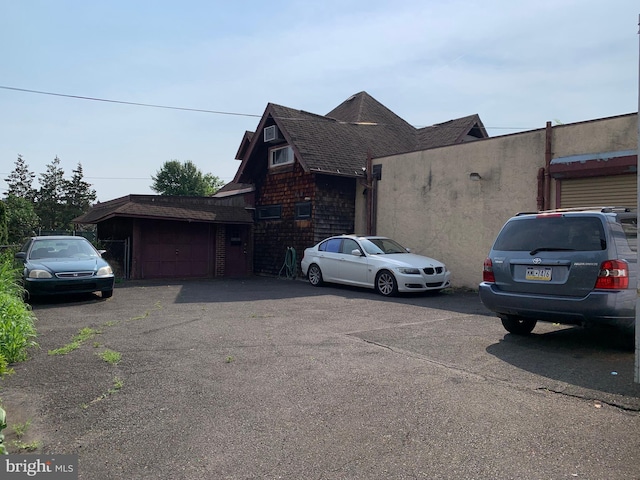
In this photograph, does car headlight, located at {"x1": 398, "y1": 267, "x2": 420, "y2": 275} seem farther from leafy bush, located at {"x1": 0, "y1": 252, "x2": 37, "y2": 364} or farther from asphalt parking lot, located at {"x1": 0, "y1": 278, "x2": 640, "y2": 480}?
leafy bush, located at {"x1": 0, "y1": 252, "x2": 37, "y2": 364}

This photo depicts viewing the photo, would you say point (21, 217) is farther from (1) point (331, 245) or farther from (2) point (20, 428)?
(2) point (20, 428)

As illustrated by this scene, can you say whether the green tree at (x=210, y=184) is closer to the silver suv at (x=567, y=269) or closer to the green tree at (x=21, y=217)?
the green tree at (x=21, y=217)

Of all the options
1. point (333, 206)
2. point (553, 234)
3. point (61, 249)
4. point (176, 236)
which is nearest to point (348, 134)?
point (333, 206)

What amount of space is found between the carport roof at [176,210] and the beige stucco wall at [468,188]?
20.3 feet

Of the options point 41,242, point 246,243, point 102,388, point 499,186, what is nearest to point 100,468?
point 102,388

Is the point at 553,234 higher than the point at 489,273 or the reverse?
higher

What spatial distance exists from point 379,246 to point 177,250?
860cm

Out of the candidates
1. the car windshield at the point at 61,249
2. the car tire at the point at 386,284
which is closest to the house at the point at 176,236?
the car windshield at the point at 61,249

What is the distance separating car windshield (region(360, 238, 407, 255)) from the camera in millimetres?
12172

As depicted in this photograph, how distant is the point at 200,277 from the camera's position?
58.7ft

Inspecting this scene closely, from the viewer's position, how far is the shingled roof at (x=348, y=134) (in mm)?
15977

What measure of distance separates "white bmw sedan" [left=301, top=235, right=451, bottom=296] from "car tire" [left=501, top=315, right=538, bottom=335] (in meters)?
4.38

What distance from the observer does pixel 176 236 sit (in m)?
17.5

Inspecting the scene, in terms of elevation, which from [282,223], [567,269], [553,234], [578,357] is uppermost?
[282,223]
